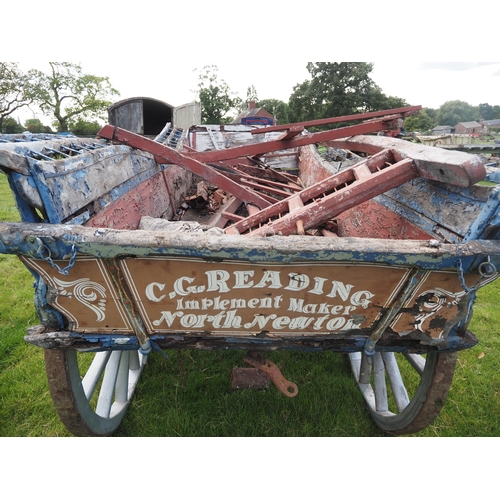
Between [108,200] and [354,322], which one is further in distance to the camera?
[108,200]

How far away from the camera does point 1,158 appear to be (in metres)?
1.02

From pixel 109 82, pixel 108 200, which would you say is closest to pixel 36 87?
pixel 109 82

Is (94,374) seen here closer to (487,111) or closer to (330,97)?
(330,97)

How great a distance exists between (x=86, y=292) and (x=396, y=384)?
205 centimetres

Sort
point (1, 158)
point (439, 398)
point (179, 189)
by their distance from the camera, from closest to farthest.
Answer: point (1, 158)
point (439, 398)
point (179, 189)

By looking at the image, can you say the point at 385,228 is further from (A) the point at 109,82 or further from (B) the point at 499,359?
(A) the point at 109,82

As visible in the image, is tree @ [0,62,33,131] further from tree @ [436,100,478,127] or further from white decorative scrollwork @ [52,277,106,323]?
tree @ [436,100,478,127]

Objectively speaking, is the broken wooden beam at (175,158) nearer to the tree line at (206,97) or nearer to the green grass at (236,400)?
the green grass at (236,400)

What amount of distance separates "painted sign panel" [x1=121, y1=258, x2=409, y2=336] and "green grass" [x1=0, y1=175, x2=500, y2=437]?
0.77 metres

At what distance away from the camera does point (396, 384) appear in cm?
→ 221

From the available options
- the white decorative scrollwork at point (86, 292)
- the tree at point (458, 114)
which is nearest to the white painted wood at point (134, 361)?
the white decorative scrollwork at point (86, 292)

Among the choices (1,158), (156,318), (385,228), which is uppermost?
(1,158)

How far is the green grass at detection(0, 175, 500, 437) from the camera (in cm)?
216

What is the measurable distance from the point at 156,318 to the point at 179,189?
2725 millimetres
